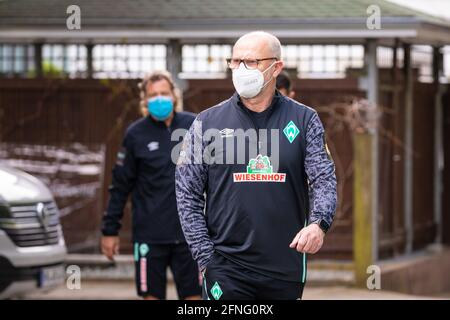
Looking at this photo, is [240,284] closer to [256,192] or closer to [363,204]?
[256,192]

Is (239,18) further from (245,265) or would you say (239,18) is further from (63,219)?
(245,265)

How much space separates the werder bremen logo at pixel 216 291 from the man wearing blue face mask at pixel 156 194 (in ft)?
8.05

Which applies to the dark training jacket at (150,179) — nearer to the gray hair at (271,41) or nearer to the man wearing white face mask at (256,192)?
the man wearing white face mask at (256,192)

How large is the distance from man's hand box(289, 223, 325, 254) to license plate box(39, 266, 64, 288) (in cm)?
465

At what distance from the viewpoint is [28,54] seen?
46.5ft

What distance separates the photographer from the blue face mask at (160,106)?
861 cm

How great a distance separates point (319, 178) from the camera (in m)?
6.08

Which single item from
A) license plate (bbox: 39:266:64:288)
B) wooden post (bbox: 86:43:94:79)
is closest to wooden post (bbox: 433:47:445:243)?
wooden post (bbox: 86:43:94:79)

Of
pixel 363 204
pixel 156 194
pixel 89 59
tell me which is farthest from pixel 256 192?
pixel 89 59

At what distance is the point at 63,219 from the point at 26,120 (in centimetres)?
127

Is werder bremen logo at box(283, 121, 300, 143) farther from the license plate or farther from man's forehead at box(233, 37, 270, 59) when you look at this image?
the license plate

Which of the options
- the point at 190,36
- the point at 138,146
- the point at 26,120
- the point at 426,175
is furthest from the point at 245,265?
the point at 426,175

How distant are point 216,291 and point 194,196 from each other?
0.53 meters

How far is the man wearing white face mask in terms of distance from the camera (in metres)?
6.06
